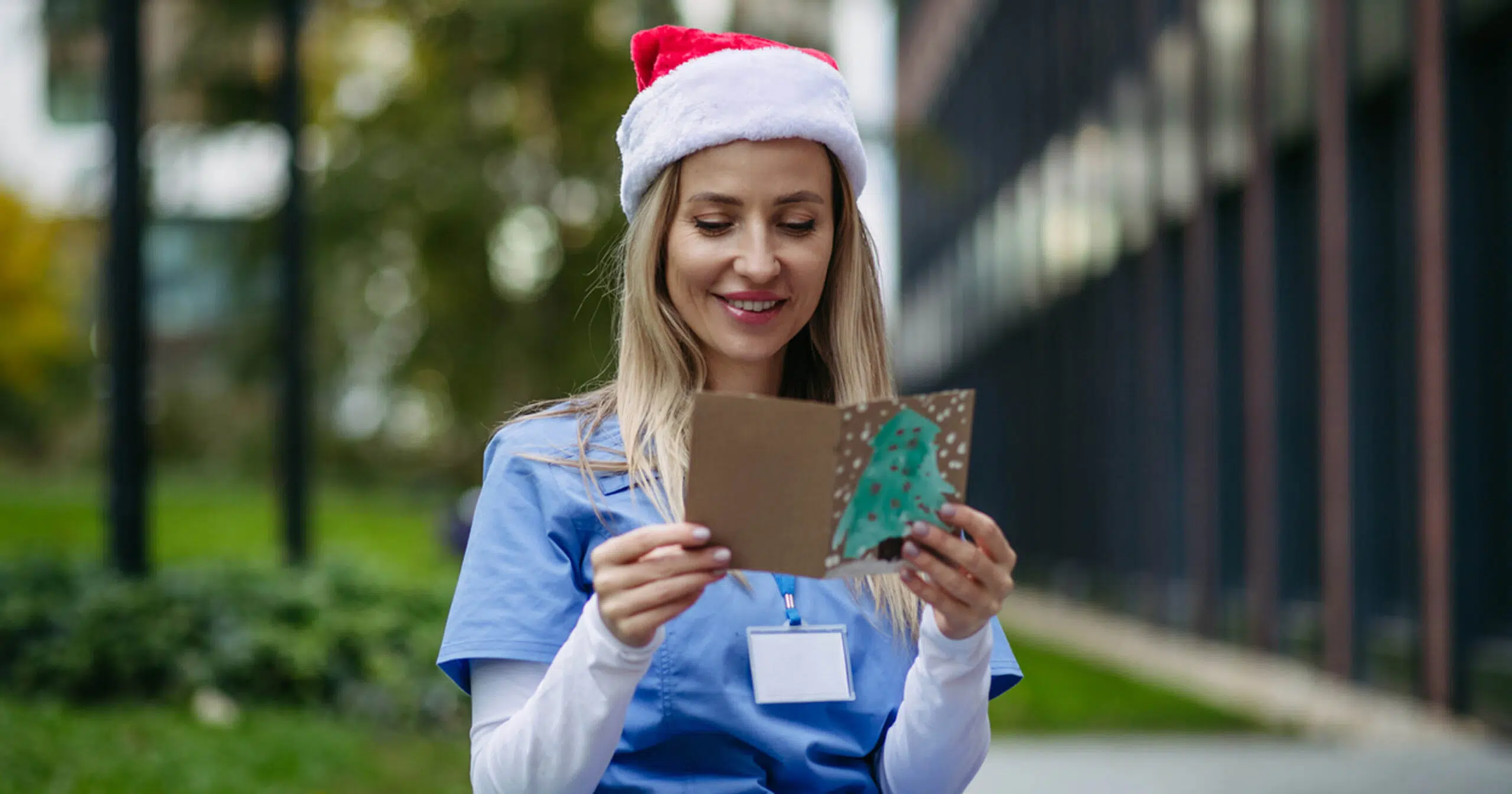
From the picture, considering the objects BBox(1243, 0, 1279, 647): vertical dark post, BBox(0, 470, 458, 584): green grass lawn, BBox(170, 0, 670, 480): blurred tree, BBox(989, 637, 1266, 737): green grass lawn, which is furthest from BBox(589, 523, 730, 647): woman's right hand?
BBox(1243, 0, 1279, 647): vertical dark post

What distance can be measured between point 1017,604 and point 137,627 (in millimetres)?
17037

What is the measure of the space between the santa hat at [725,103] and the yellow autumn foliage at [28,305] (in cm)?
2785

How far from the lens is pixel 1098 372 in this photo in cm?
2038

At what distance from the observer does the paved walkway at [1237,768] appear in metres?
7.05

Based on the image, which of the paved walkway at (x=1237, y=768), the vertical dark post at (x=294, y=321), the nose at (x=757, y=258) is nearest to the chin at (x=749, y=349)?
the nose at (x=757, y=258)

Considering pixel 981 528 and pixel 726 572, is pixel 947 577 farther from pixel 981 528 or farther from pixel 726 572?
pixel 726 572

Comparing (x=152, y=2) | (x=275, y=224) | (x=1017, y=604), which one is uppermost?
(x=152, y=2)

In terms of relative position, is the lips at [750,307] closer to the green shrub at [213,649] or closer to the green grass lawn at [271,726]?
the green grass lawn at [271,726]

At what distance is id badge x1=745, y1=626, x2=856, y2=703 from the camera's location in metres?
2.16

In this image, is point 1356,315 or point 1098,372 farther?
point 1098,372

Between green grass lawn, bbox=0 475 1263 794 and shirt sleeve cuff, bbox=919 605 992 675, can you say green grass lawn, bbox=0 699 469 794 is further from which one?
shirt sleeve cuff, bbox=919 605 992 675

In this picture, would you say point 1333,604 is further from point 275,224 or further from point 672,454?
point 672,454

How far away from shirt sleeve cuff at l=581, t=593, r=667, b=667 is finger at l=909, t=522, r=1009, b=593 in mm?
323

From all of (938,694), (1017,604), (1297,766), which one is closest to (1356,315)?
(1297,766)
